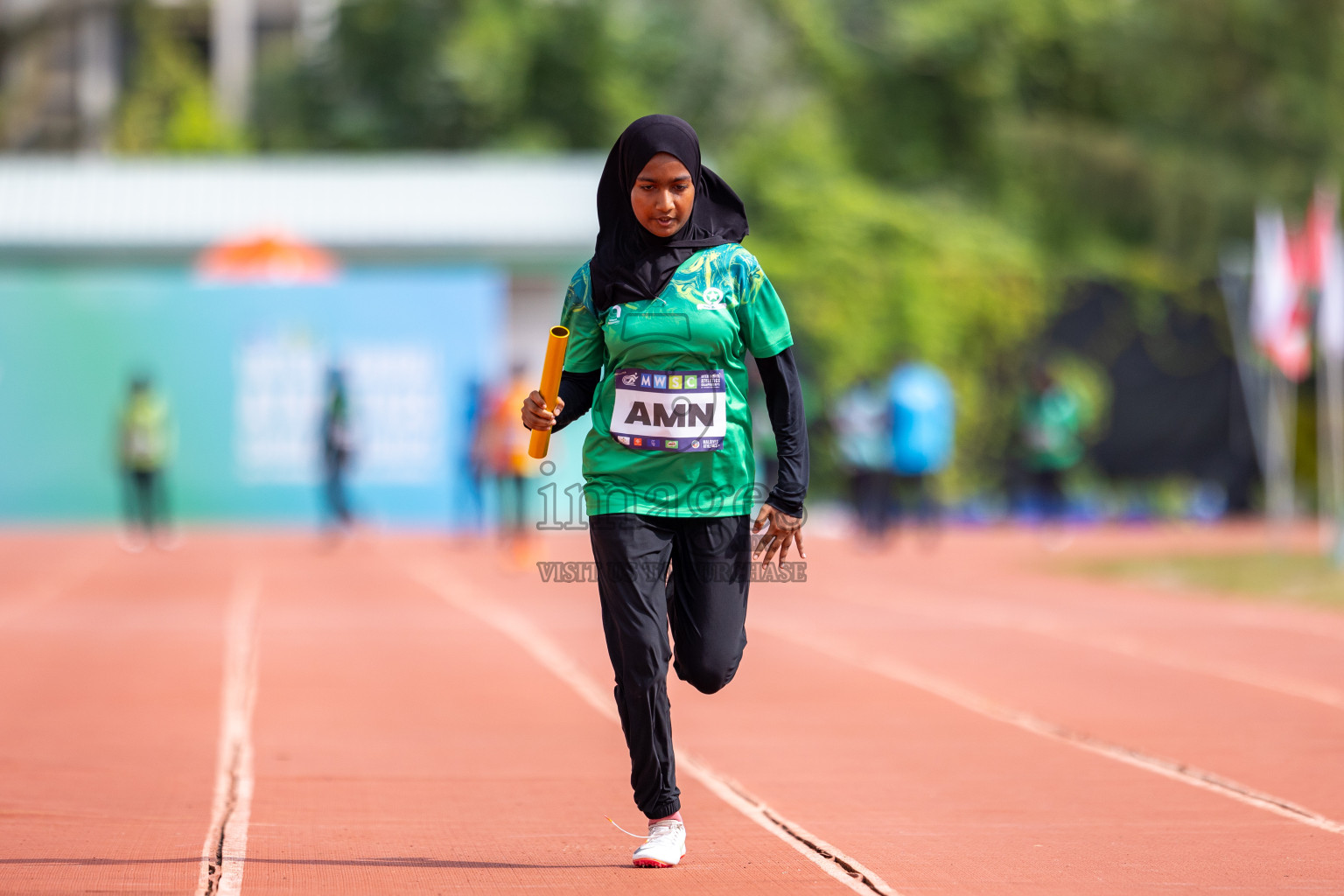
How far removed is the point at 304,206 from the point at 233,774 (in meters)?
24.5

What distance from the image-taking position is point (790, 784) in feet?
22.6

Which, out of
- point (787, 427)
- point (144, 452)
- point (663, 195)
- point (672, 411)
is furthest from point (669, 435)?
point (144, 452)

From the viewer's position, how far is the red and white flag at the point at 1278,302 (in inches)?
665

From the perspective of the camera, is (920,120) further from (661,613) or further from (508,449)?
(661,613)

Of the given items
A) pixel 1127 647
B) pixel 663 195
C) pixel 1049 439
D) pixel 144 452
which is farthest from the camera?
pixel 144 452

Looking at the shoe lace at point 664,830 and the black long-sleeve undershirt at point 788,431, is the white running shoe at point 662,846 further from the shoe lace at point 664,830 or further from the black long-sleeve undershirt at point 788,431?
the black long-sleeve undershirt at point 788,431

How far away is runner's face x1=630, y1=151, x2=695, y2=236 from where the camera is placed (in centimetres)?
519

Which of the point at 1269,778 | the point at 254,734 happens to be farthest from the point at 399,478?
the point at 1269,778

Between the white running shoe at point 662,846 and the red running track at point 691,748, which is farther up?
the white running shoe at point 662,846

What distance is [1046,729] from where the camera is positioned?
8.25 m

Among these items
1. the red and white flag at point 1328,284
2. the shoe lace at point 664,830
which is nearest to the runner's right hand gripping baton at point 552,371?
the shoe lace at point 664,830

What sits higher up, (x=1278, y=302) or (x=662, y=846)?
(x=1278, y=302)

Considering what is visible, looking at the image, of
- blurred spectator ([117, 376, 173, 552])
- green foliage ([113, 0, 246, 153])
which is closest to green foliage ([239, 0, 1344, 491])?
green foliage ([113, 0, 246, 153])

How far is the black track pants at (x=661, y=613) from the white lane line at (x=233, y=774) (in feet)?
3.77
